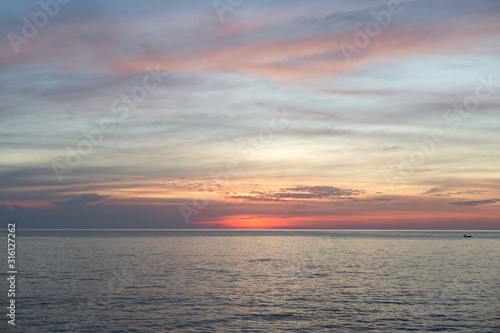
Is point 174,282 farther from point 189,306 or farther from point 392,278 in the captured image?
point 392,278

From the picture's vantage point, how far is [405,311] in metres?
48.4

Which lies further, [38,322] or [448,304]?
[448,304]

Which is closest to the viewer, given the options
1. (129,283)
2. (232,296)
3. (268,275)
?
(232,296)

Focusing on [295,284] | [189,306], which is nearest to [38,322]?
[189,306]

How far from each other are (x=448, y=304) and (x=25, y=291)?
58869 mm

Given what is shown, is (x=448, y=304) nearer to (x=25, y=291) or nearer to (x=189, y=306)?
(x=189, y=306)

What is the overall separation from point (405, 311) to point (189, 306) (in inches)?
1026

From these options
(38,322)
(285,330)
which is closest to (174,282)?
(38,322)

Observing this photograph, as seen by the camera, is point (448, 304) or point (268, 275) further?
point (268, 275)

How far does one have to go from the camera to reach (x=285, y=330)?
133ft

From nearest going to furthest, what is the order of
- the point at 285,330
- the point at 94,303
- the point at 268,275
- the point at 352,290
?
the point at 285,330 < the point at 94,303 < the point at 352,290 < the point at 268,275

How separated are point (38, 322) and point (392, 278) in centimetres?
5800

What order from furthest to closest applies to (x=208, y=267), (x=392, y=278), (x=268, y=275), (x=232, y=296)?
(x=208, y=267) → (x=268, y=275) → (x=392, y=278) → (x=232, y=296)

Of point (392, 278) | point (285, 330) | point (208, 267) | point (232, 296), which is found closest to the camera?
point (285, 330)
